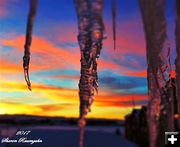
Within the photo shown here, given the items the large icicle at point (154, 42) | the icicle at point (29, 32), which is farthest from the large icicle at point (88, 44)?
the large icicle at point (154, 42)

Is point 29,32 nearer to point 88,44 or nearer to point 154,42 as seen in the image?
point 88,44

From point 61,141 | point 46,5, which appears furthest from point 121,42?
point 61,141

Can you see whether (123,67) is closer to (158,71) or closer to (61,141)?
(158,71)

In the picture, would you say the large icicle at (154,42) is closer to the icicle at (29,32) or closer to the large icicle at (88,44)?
the large icicle at (88,44)


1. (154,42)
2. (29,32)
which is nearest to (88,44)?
(29,32)

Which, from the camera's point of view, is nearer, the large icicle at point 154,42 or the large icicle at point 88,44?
the large icicle at point 88,44

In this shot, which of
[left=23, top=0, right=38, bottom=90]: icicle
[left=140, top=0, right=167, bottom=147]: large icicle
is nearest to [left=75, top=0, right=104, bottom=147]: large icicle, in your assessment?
[left=23, top=0, right=38, bottom=90]: icicle
